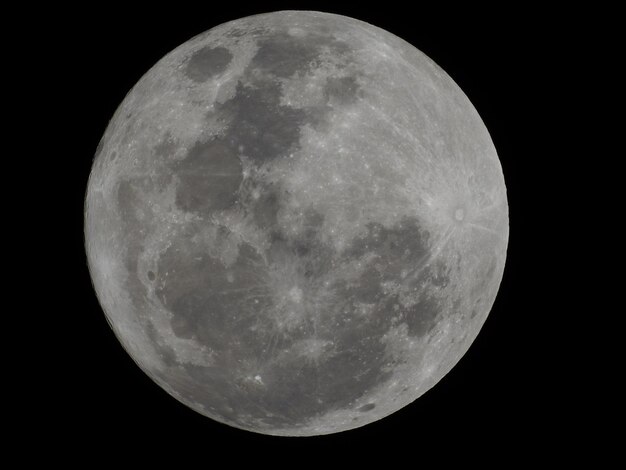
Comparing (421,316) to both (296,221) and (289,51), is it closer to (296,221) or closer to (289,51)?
(296,221)

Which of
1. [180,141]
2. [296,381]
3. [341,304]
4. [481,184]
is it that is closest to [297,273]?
[341,304]

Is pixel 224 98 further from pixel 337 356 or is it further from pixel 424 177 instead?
pixel 337 356

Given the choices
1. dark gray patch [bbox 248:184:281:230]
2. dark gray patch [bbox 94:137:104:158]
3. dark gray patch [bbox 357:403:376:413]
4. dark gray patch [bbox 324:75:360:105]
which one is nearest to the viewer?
dark gray patch [bbox 248:184:281:230]

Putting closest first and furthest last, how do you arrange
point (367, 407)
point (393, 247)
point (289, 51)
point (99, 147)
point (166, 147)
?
point (393, 247), point (166, 147), point (289, 51), point (367, 407), point (99, 147)

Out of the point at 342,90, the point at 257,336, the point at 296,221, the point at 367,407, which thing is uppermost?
the point at 342,90

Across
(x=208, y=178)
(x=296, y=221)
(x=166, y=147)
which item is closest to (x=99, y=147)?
(x=166, y=147)

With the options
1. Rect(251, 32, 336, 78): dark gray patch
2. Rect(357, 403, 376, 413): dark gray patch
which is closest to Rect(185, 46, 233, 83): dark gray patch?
Rect(251, 32, 336, 78): dark gray patch

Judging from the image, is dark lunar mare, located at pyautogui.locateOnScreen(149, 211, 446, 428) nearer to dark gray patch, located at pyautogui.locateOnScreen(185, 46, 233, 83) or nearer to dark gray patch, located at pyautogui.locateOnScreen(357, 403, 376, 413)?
dark gray patch, located at pyautogui.locateOnScreen(357, 403, 376, 413)
